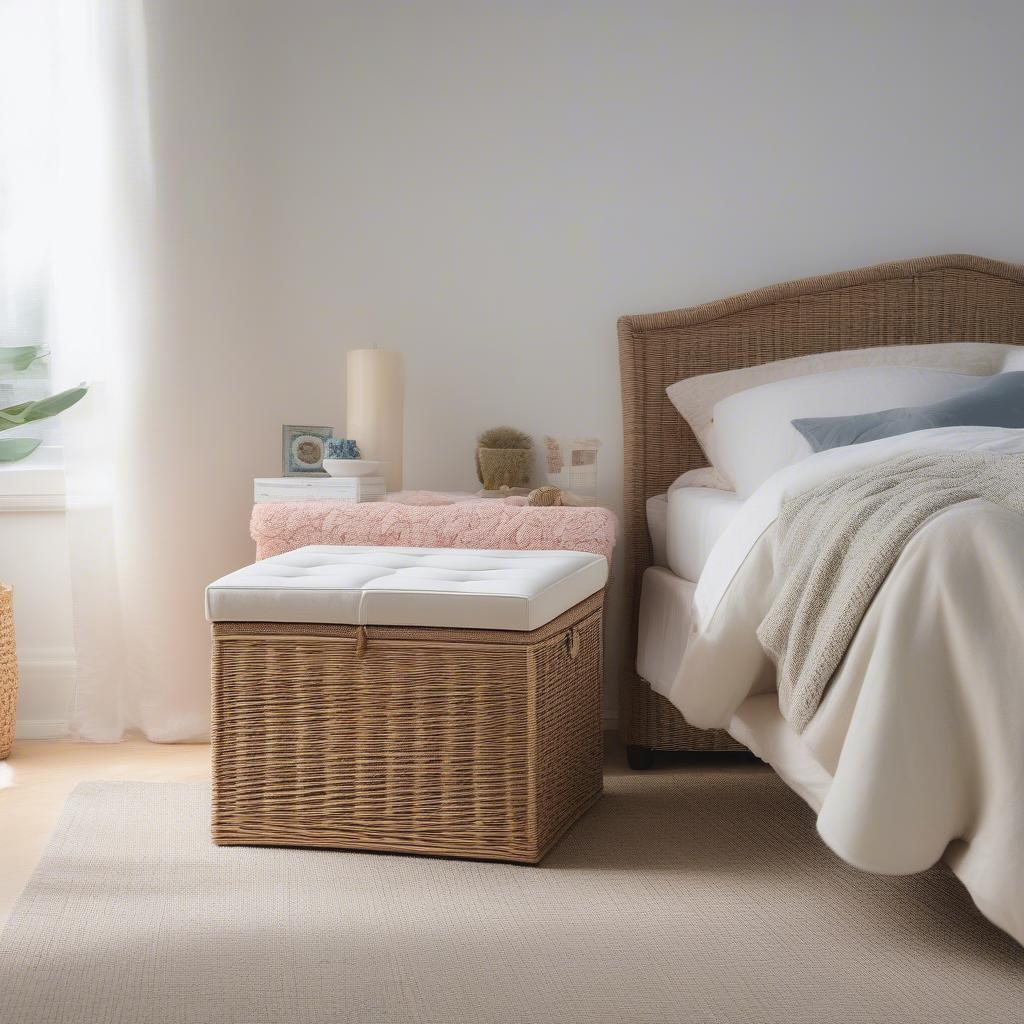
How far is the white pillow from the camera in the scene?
2.46 meters

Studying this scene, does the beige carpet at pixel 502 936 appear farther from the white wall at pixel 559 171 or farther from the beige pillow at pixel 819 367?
the white wall at pixel 559 171

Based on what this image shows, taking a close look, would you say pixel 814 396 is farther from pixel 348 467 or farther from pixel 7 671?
pixel 7 671

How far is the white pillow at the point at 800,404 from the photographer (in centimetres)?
246

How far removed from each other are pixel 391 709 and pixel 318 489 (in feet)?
2.50

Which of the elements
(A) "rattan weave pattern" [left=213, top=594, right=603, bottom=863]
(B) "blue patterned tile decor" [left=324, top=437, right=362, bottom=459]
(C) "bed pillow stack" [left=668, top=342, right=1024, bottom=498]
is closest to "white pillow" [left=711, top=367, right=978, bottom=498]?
(C) "bed pillow stack" [left=668, top=342, right=1024, bottom=498]

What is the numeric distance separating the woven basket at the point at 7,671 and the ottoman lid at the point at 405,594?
0.90 m

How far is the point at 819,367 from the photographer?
8.99 ft

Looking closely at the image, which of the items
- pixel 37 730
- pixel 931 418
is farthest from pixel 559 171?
pixel 37 730

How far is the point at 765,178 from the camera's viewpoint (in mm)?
2967

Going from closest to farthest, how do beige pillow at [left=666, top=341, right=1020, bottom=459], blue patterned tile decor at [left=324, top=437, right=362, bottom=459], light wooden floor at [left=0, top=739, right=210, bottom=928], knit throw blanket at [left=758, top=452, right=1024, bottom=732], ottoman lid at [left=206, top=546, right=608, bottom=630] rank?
knit throw blanket at [left=758, top=452, right=1024, bottom=732], ottoman lid at [left=206, top=546, right=608, bottom=630], light wooden floor at [left=0, top=739, right=210, bottom=928], blue patterned tile decor at [left=324, top=437, right=362, bottom=459], beige pillow at [left=666, top=341, right=1020, bottom=459]

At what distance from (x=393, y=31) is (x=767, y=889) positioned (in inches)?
87.7

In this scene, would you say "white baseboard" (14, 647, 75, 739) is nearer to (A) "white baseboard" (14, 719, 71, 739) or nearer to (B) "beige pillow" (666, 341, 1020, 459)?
(A) "white baseboard" (14, 719, 71, 739)

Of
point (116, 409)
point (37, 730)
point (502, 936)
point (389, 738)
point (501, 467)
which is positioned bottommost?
point (37, 730)

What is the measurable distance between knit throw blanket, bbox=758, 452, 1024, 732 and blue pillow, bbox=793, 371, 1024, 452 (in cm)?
51
